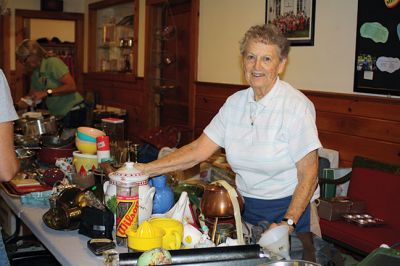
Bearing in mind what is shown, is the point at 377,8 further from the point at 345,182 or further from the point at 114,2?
the point at 114,2

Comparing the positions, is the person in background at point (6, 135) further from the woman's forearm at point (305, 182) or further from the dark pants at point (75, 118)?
the dark pants at point (75, 118)

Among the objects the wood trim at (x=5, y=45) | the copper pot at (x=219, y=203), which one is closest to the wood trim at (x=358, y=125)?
the copper pot at (x=219, y=203)

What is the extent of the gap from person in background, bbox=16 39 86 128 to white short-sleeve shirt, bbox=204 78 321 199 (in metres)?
3.39

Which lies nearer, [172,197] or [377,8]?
[172,197]

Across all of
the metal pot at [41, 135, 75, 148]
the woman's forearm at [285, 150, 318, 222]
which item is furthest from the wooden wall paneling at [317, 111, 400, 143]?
the metal pot at [41, 135, 75, 148]

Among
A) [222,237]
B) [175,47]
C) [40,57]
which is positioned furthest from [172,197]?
[175,47]

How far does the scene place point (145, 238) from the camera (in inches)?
61.6

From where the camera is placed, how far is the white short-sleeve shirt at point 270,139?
2.02 metres

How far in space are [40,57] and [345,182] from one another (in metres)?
3.21

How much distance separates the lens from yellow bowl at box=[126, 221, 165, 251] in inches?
61.5

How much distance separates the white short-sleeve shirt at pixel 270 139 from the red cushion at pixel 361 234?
124 centimetres

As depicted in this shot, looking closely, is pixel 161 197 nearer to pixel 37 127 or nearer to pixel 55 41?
pixel 37 127

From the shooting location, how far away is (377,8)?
3.57 metres

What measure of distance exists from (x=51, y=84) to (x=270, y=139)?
12.4ft
